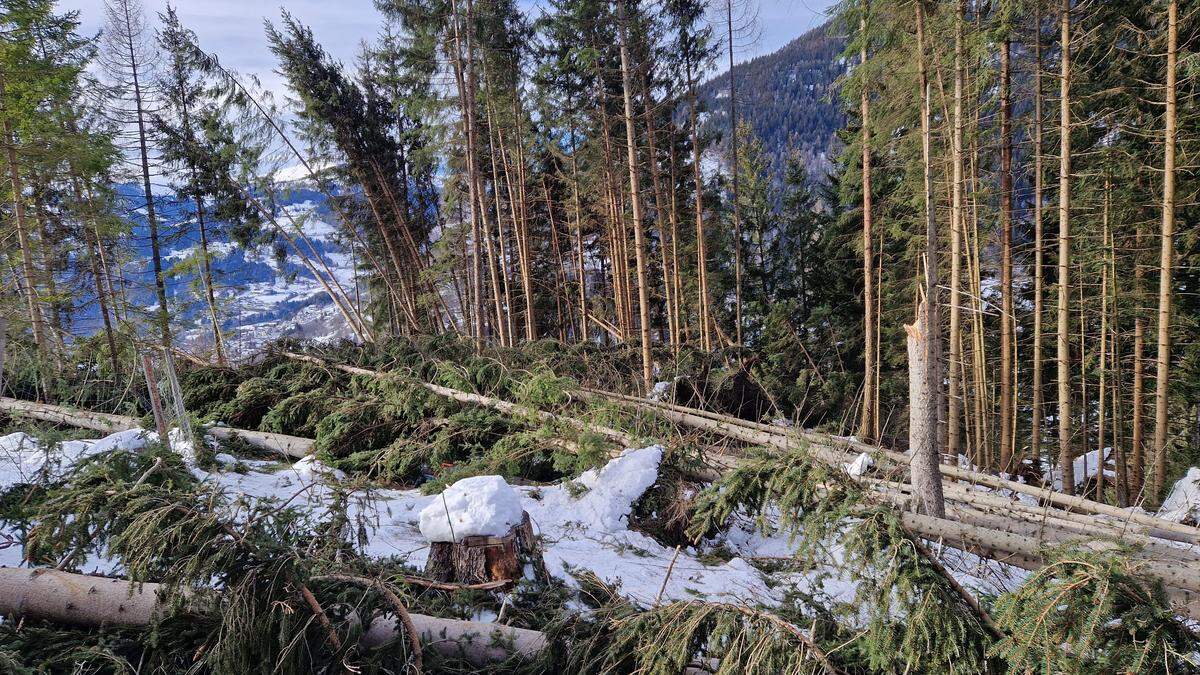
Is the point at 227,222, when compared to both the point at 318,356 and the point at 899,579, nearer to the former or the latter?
the point at 318,356

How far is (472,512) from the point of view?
3420mm

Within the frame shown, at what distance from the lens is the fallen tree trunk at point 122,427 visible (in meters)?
6.70

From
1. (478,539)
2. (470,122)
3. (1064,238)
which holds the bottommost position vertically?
(478,539)

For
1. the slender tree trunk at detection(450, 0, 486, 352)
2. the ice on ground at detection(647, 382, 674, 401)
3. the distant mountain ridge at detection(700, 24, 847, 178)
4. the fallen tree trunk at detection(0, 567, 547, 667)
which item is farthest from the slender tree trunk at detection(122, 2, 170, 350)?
the distant mountain ridge at detection(700, 24, 847, 178)

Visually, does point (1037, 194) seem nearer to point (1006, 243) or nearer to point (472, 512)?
point (1006, 243)

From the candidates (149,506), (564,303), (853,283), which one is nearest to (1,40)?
(149,506)

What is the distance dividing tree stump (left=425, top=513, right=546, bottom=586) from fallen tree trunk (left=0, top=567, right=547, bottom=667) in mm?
650

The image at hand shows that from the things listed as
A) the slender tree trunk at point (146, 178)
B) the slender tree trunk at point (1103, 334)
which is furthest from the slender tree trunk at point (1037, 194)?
the slender tree trunk at point (146, 178)

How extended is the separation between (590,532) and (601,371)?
4841 millimetres

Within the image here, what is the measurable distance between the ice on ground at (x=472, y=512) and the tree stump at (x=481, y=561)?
47 millimetres

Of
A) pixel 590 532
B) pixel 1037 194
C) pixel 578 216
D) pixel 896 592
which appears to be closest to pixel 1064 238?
pixel 1037 194

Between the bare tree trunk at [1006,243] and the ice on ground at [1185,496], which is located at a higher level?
the bare tree trunk at [1006,243]

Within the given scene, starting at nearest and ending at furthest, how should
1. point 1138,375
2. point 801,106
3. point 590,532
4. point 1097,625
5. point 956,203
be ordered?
1. point 1097,625
2. point 590,532
3. point 956,203
4. point 1138,375
5. point 801,106

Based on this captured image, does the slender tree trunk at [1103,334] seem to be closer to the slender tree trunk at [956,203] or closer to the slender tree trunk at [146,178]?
the slender tree trunk at [956,203]
